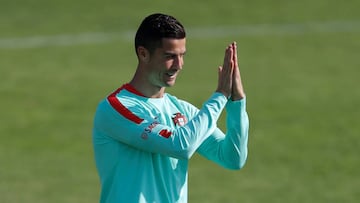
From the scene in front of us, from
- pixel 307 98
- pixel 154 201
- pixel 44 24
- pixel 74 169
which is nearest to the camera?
pixel 154 201

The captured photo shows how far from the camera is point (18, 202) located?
12.7 meters

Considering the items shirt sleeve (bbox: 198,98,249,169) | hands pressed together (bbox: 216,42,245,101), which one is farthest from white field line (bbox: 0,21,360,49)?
hands pressed together (bbox: 216,42,245,101)

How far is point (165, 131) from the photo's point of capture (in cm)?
596

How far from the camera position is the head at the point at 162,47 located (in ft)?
19.6

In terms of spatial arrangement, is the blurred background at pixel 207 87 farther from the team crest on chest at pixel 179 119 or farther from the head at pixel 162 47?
the head at pixel 162 47

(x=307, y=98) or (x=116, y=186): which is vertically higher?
(x=116, y=186)

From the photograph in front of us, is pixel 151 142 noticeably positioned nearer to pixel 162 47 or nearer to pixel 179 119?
pixel 179 119

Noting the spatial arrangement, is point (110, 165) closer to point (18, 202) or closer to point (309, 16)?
point (18, 202)

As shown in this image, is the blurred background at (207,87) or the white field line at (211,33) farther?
the white field line at (211,33)

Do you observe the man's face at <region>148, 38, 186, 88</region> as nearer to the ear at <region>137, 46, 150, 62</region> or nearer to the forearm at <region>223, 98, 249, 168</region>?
the ear at <region>137, 46, 150, 62</region>

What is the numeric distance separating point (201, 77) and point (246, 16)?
4348 mm

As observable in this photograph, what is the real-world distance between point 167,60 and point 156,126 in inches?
14.8

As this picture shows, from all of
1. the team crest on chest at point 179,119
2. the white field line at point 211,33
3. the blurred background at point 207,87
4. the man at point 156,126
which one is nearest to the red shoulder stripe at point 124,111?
the man at point 156,126

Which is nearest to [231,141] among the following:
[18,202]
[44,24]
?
[18,202]
